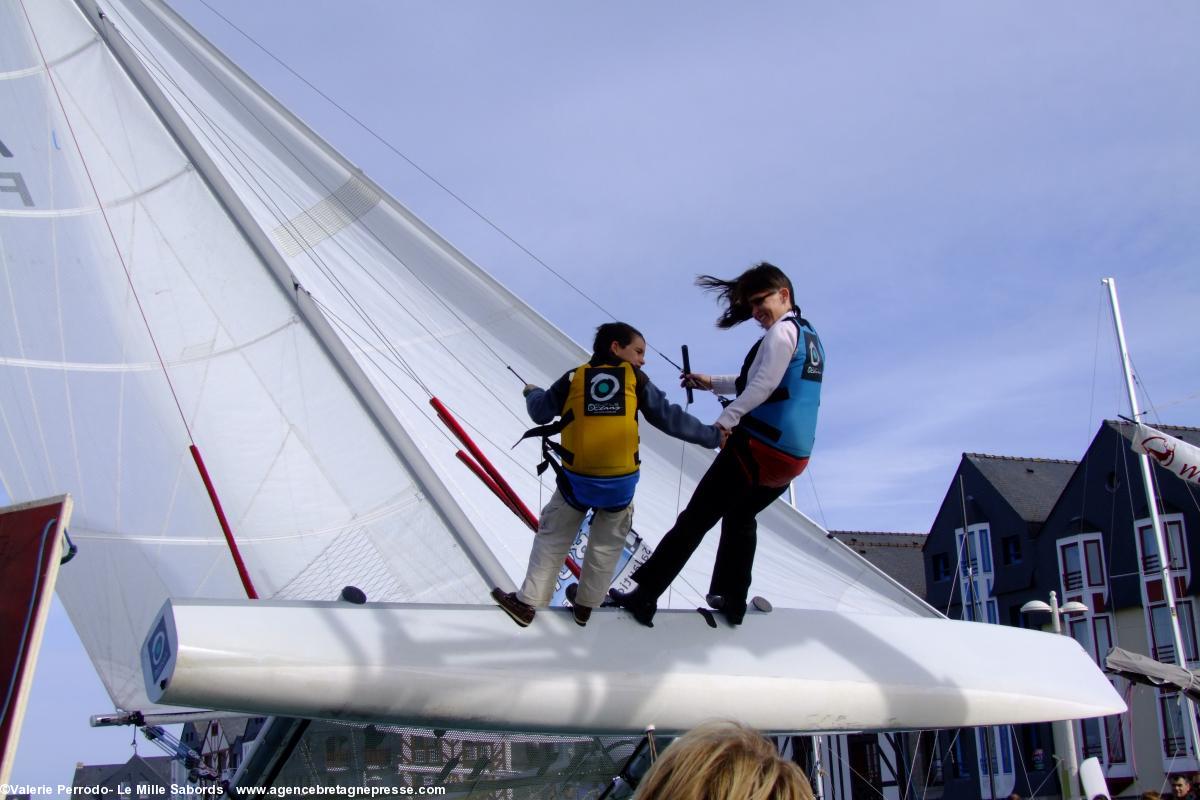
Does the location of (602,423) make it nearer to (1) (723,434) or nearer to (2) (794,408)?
(1) (723,434)

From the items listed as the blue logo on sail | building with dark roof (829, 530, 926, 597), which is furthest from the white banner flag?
building with dark roof (829, 530, 926, 597)

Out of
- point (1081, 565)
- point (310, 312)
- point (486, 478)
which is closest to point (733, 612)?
point (486, 478)

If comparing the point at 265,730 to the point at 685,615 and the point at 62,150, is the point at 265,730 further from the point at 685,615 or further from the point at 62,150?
the point at 62,150

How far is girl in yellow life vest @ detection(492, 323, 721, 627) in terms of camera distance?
504 cm

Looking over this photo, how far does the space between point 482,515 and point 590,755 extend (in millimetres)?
2401

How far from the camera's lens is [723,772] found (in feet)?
5.55

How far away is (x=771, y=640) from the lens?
5.78 m

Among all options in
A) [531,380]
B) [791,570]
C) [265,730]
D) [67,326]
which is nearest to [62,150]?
[67,326]

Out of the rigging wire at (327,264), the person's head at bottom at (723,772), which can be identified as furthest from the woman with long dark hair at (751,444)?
the person's head at bottom at (723,772)

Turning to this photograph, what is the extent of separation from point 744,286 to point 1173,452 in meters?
12.2

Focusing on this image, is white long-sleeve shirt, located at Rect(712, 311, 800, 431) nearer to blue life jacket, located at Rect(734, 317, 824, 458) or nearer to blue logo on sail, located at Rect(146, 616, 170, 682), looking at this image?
blue life jacket, located at Rect(734, 317, 824, 458)

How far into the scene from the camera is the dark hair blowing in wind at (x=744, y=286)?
5645 mm

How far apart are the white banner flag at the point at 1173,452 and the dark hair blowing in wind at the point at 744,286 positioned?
10.8 m

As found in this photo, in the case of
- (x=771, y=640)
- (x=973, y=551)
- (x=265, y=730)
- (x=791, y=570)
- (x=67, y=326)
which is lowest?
(x=265, y=730)
